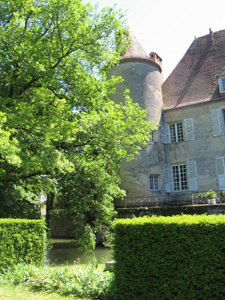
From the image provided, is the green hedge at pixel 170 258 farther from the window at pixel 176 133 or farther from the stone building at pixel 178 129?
the window at pixel 176 133

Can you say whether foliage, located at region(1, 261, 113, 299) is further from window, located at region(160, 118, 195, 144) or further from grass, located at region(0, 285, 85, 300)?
window, located at region(160, 118, 195, 144)

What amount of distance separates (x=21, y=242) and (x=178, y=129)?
49.8ft

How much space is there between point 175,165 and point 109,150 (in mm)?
9454

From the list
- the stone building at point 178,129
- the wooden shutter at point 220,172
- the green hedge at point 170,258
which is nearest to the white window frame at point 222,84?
the stone building at point 178,129

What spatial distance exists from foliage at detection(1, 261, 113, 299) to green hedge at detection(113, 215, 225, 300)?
0.57 metres

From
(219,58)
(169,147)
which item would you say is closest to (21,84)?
(169,147)

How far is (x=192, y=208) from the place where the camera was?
15438 millimetres

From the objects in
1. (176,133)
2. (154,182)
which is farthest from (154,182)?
(176,133)

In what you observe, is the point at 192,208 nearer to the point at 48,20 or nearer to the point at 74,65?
the point at 74,65

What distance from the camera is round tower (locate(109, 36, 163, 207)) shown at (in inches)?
737

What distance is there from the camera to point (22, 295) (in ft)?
17.7

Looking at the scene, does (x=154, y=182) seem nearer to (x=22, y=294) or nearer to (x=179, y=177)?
(x=179, y=177)

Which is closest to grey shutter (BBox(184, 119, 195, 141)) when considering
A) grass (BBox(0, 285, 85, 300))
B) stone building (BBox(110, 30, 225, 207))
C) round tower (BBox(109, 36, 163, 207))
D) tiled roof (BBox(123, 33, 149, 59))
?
stone building (BBox(110, 30, 225, 207))

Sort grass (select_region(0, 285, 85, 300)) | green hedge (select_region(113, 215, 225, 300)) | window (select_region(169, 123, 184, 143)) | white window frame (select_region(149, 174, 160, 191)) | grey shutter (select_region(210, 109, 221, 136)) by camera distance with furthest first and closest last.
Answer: window (select_region(169, 123, 184, 143)) → white window frame (select_region(149, 174, 160, 191)) → grey shutter (select_region(210, 109, 221, 136)) → grass (select_region(0, 285, 85, 300)) → green hedge (select_region(113, 215, 225, 300))
